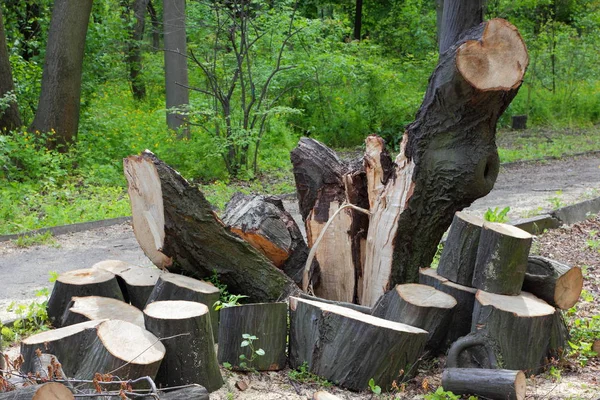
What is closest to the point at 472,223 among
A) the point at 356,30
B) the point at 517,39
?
the point at 517,39

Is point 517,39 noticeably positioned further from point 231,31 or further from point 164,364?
point 231,31

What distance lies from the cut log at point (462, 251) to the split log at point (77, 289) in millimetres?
2252

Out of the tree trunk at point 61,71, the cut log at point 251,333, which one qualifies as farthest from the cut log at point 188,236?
the tree trunk at point 61,71

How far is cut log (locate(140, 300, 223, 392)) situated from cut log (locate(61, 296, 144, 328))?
522 millimetres

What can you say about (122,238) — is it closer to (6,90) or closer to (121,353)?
(121,353)

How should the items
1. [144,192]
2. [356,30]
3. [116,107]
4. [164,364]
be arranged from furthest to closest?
[356,30], [116,107], [144,192], [164,364]

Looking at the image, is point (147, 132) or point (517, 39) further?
point (147, 132)

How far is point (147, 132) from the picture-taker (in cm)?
1420

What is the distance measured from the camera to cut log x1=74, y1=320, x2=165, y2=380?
11.8ft

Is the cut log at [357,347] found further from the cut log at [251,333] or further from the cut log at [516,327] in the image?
Answer: the cut log at [516,327]

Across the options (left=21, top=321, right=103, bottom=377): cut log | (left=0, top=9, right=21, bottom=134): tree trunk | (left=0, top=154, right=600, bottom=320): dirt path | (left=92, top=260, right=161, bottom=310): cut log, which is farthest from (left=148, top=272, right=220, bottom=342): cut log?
(left=0, top=9, right=21, bottom=134): tree trunk

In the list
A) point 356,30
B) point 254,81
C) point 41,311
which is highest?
point 356,30

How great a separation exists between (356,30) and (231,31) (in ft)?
51.3

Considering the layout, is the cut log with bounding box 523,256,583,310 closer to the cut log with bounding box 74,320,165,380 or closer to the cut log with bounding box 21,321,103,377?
the cut log with bounding box 74,320,165,380
